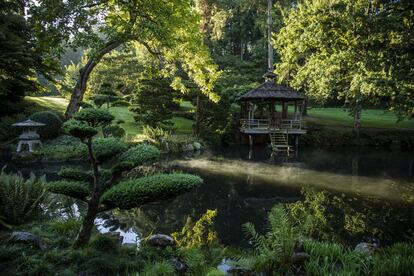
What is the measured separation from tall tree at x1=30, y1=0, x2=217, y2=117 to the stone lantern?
3057mm

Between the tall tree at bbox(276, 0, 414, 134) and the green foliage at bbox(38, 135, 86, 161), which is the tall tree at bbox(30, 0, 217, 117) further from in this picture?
the tall tree at bbox(276, 0, 414, 134)

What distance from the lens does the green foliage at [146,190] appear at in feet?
16.7

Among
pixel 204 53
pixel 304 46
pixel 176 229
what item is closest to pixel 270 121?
pixel 304 46

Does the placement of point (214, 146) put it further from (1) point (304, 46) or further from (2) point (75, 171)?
(2) point (75, 171)

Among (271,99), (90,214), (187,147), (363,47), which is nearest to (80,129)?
(90,214)

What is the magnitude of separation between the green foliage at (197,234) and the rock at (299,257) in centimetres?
220

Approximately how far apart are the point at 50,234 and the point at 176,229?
313 centimetres

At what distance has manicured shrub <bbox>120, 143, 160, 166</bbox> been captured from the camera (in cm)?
545

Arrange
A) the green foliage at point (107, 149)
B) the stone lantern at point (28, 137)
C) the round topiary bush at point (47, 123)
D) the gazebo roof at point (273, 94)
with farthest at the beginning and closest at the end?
the gazebo roof at point (273, 94), the round topiary bush at point (47, 123), the stone lantern at point (28, 137), the green foliage at point (107, 149)

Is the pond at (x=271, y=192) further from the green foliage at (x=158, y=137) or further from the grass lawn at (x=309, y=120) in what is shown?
the grass lawn at (x=309, y=120)

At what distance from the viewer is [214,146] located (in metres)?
27.0

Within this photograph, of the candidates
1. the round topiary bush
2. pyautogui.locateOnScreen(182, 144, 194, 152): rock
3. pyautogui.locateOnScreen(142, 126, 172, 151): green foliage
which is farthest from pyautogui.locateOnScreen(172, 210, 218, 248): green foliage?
the round topiary bush

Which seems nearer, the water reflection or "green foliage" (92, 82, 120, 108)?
the water reflection

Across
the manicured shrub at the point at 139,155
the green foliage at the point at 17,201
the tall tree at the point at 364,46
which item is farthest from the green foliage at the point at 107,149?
the tall tree at the point at 364,46
